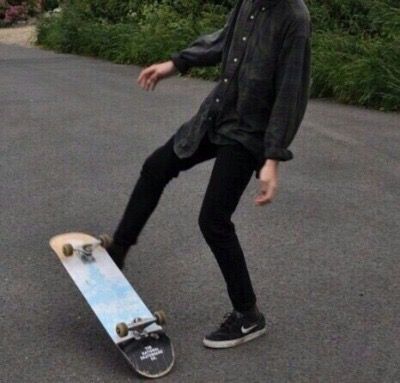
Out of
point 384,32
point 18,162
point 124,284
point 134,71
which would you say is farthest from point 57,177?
point 134,71

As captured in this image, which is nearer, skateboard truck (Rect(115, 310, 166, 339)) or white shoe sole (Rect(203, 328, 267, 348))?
skateboard truck (Rect(115, 310, 166, 339))

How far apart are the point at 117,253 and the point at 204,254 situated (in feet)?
3.89

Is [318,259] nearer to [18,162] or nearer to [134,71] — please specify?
[18,162]

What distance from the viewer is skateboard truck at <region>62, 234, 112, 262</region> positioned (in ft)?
13.7

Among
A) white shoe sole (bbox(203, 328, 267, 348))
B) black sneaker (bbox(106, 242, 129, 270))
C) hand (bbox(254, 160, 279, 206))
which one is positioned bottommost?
white shoe sole (bbox(203, 328, 267, 348))

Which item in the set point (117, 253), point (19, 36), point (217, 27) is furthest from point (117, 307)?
point (19, 36)

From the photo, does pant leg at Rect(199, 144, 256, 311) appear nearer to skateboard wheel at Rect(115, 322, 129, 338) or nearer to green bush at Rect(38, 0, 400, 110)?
skateboard wheel at Rect(115, 322, 129, 338)

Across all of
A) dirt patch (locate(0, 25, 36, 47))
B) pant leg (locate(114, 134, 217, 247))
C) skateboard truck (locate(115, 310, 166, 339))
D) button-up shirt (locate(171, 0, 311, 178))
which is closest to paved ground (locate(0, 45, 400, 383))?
skateboard truck (locate(115, 310, 166, 339))

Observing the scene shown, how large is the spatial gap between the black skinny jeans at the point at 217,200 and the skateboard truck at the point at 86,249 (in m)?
0.09

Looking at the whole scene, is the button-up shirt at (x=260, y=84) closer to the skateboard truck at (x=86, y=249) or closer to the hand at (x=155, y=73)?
the hand at (x=155, y=73)

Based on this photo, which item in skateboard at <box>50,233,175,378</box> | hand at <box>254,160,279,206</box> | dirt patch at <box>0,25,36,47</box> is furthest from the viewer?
dirt patch at <box>0,25,36,47</box>

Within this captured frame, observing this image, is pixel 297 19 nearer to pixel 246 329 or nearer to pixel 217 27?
pixel 246 329

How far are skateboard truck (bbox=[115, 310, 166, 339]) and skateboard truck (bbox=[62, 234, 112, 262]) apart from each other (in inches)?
20.0

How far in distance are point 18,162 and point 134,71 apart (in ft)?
24.8
